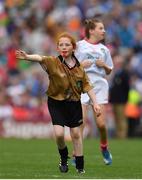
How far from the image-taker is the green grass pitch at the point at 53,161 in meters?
11.3

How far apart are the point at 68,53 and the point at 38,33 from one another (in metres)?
17.0

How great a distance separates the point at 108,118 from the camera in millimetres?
24109

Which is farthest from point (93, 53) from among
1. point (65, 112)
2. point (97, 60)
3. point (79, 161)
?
point (79, 161)

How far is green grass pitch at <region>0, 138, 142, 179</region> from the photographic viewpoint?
446 inches

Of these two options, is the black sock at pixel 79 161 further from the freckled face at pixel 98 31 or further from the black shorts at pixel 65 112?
the freckled face at pixel 98 31

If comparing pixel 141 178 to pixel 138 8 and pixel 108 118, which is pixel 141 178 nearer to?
pixel 108 118

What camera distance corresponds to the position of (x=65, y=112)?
11656 millimetres

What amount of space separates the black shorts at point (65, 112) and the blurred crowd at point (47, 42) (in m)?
11.3

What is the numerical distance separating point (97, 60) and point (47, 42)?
47.5ft

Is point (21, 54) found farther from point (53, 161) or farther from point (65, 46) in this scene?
point (53, 161)

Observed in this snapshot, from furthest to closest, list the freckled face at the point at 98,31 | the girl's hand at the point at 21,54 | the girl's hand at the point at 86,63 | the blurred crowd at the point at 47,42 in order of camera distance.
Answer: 1. the blurred crowd at the point at 47,42
2. the freckled face at the point at 98,31
3. the girl's hand at the point at 86,63
4. the girl's hand at the point at 21,54

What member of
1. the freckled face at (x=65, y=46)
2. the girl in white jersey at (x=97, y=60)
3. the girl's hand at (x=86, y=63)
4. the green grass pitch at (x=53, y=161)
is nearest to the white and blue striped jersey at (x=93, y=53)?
the girl in white jersey at (x=97, y=60)

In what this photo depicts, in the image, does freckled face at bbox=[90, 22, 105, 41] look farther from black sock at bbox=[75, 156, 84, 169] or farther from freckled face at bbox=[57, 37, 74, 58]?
black sock at bbox=[75, 156, 84, 169]

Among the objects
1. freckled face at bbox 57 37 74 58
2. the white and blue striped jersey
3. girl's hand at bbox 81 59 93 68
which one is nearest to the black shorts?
freckled face at bbox 57 37 74 58
